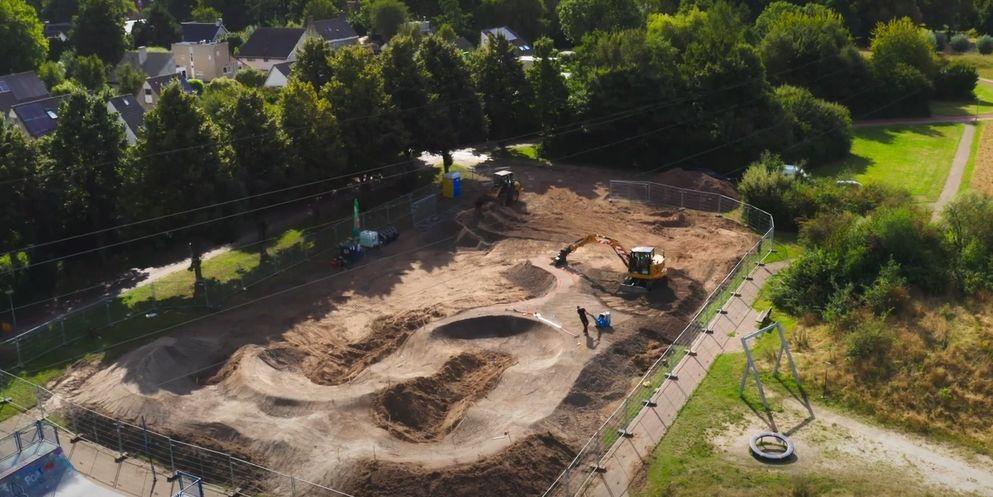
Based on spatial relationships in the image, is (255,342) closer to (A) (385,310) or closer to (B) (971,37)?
(A) (385,310)

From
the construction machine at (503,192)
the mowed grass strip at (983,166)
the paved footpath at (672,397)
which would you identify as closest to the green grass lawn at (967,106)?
the mowed grass strip at (983,166)

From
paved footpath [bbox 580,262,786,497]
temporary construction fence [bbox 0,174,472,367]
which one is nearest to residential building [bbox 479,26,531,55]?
temporary construction fence [bbox 0,174,472,367]

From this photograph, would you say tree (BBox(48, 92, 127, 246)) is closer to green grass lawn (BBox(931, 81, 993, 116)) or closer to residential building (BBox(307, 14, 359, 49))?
residential building (BBox(307, 14, 359, 49))

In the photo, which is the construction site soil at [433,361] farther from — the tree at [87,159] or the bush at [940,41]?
the bush at [940,41]

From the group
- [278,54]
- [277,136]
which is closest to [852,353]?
[277,136]

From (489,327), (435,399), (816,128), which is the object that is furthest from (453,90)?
(435,399)

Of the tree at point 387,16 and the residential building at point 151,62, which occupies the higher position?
the tree at point 387,16
